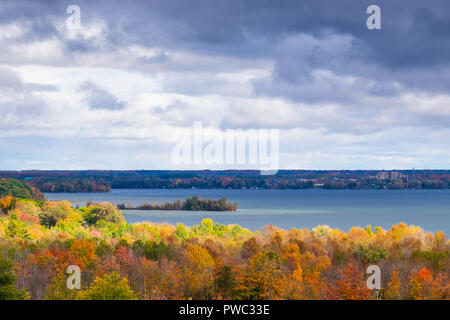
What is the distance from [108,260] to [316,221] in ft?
379

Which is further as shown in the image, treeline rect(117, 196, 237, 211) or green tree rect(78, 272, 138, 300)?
treeline rect(117, 196, 237, 211)

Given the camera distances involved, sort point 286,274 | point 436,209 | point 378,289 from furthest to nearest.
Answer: point 436,209 < point 286,274 < point 378,289

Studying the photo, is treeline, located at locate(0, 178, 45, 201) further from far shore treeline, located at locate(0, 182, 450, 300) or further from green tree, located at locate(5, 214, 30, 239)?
far shore treeline, located at locate(0, 182, 450, 300)

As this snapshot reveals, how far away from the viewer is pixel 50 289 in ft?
100

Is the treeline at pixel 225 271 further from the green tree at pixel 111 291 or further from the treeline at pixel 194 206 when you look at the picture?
the treeline at pixel 194 206

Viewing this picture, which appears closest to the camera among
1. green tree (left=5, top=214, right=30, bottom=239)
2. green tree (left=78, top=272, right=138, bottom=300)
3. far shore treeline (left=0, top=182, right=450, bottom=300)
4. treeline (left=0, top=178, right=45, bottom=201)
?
green tree (left=78, top=272, right=138, bottom=300)

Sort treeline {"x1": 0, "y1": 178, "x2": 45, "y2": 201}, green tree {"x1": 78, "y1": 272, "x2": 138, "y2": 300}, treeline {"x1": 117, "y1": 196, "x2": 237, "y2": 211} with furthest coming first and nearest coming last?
treeline {"x1": 117, "y1": 196, "x2": 237, "y2": 211}, treeline {"x1": 0, "y1": 178, "x2": 45, "y2": 201}, green tree {"x1": 78, "y1": 272, "x2": 138, "y2": 300}

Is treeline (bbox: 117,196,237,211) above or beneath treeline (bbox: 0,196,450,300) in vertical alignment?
beneath

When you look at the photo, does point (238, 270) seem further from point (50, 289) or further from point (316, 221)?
point (316, 221)

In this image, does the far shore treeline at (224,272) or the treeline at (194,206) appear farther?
the treeline at (194,206)

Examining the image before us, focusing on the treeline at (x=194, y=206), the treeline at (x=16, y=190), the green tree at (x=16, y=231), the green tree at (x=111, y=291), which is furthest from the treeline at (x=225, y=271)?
the treeline at (x=194, y=206)

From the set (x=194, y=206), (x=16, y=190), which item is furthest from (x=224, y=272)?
(x=194, y=206)

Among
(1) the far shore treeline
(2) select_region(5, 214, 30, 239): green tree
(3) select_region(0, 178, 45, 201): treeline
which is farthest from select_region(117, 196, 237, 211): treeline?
(1) the far shore treeline
